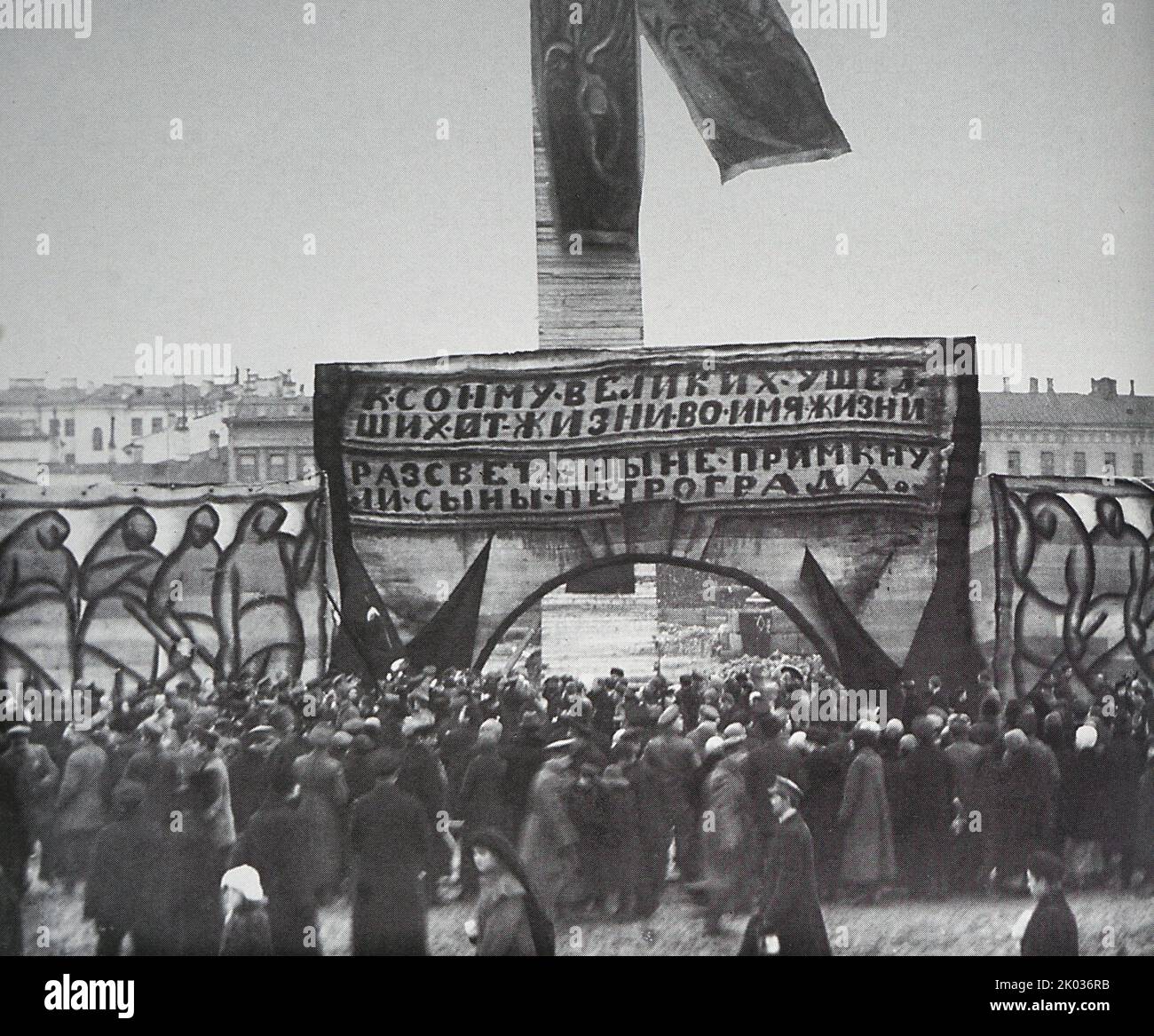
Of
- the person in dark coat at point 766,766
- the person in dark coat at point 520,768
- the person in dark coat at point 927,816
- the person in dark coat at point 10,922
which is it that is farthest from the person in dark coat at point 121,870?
the person in dark coat at point 927,816

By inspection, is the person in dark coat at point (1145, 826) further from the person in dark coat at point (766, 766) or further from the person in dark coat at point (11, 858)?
the person in dark coat at point (11, 858)

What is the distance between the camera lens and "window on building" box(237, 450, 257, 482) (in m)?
9.90

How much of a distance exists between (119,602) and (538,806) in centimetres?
304

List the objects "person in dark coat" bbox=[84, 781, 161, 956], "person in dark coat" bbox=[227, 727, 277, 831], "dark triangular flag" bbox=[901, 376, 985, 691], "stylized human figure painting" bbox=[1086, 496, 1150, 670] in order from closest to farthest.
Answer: "person in dark coat" bbox=[84, 781, 161, 956] → "person in dark coat" bbox=[227, 727, 277, 831] → "dark triangular flag" bbox=[901, 376, 985, 691] → "stylized human figure painting" bbox=[1086, 496, 1150, 670]

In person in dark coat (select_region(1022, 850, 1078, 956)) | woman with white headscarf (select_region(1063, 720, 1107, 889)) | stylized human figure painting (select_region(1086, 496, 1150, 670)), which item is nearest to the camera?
person in dark coat (select_region(1022, 850, 1078, 956))

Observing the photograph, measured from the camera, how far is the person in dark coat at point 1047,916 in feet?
31.4

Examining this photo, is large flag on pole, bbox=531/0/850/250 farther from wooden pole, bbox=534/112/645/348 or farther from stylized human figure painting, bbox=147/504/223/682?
stylized human figure painting, bbox=147/504/223/682

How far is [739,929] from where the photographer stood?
951 centimetres

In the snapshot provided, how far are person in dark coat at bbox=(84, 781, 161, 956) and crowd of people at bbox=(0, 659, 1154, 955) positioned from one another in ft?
0.05

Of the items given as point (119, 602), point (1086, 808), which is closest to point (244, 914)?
point (119, 602)

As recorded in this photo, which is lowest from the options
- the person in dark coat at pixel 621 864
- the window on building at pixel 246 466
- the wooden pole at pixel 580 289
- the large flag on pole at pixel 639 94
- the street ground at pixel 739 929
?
the street ground at pixel 739 929

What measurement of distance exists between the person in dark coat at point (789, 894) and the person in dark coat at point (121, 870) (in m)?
3.81

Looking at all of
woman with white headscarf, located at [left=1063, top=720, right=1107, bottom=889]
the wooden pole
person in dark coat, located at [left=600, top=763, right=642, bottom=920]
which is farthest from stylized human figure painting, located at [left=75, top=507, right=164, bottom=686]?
woman with white headscarf, located at [left=1063, top=720, right=1107, bottom=889]
